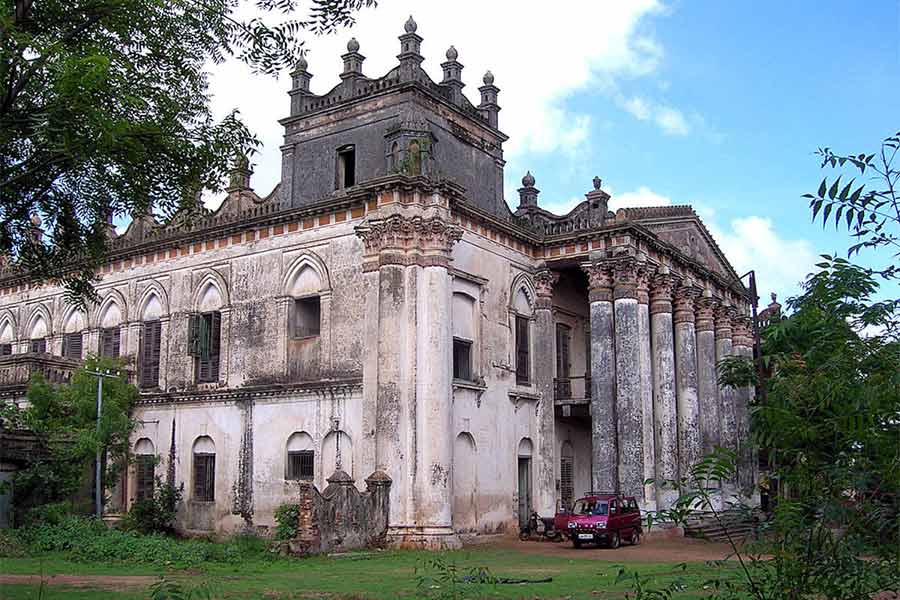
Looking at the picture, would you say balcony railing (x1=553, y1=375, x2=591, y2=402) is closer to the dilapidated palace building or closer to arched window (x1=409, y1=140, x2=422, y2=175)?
the dilapidated palace building

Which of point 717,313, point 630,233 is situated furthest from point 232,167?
point 717,313

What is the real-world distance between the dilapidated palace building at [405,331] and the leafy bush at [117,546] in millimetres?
4180

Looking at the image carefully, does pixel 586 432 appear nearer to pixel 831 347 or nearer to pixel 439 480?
pixel 439 480

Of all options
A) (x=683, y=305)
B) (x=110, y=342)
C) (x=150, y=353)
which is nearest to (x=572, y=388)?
(x=683, y=305)

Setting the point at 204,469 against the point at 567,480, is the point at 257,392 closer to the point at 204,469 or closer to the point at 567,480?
the point at 204,469

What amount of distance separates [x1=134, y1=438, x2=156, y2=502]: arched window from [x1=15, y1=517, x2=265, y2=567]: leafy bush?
5761 millimetres

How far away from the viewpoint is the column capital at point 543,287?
93.5 feet

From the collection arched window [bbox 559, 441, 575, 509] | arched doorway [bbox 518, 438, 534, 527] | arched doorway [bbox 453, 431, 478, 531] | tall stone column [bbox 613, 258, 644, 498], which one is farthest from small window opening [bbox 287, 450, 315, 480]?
tall stone column [bbox 613, 258, 644, 498]

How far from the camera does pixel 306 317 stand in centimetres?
2642

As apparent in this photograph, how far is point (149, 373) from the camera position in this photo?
97.1ft

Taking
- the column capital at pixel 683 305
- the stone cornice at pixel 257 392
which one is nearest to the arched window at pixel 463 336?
the stone cornice at pixel 257 392

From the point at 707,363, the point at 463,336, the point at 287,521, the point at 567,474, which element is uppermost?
the point at 463,336

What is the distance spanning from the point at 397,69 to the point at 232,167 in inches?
604

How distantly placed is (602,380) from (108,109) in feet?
65.6
